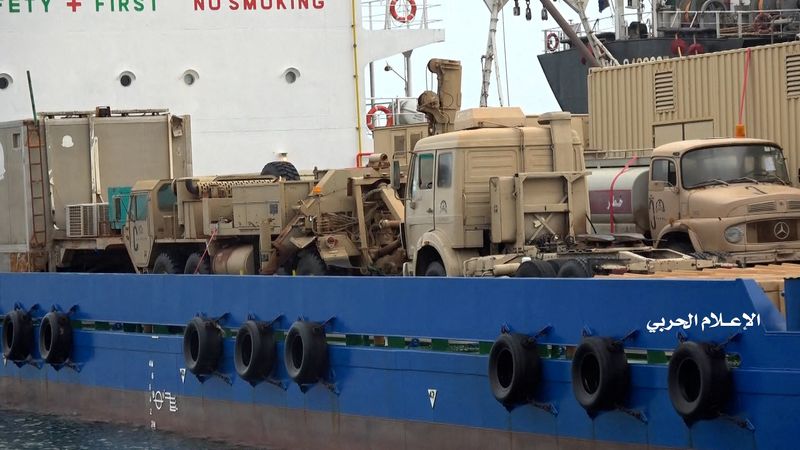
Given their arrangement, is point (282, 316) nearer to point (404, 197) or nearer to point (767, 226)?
point (404, 197)

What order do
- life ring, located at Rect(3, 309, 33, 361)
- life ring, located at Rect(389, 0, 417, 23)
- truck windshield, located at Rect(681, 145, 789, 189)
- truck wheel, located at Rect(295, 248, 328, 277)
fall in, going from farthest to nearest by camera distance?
life ring, located at Rect(389, 0, 417, 23) < life ring, located at Rect(3, 309, 33, 361) < truck wheel, located at Rect(295, 248, 328, 277) < truck windshield, located at Rect(681, 145, 789, 189)

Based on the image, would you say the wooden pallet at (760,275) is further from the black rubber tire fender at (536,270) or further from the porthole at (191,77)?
the porthole at (191,77)

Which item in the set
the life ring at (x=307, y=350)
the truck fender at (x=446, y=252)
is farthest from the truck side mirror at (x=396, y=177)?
the life ring at (x=307, y=350)

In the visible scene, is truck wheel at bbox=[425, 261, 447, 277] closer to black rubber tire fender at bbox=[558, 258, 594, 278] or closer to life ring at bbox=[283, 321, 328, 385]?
life ring at bbox=[283, 321, 328, 385]

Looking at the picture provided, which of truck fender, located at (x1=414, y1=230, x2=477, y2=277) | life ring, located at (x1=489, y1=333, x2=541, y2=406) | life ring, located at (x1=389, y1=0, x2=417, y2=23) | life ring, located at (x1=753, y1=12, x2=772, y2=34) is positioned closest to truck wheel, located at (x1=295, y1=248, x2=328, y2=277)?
truck fender, located at (x1=414, y1=230, x2=477, y2=277)

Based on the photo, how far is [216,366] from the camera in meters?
15.6

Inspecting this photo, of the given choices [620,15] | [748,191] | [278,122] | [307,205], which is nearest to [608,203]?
[748,191]

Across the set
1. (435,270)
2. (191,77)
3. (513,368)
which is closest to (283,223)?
(435,270)

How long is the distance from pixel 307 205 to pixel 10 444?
13.8 ft

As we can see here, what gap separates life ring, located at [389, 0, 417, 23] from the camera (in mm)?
24594

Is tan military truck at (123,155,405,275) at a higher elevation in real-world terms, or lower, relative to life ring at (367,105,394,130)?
lower

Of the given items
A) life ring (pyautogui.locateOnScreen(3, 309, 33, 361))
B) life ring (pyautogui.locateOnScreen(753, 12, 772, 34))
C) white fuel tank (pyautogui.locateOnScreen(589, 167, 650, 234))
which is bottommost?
life ring (pyautogui.locateOnScreen(3, 309, 33, 361))

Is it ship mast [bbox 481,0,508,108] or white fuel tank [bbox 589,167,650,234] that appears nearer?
white fuel tank [bbox 589,167,650,234]

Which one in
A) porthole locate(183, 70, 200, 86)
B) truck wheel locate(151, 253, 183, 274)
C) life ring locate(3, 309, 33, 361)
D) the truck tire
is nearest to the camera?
life ring locate(3, 309, 33, 361)
